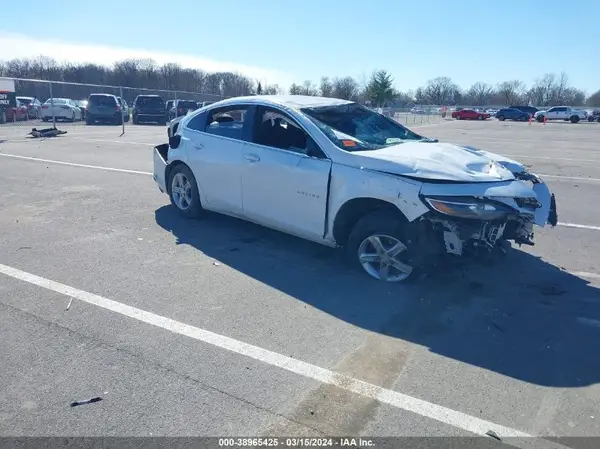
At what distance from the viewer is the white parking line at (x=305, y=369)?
2.91m

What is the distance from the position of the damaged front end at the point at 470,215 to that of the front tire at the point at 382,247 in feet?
0.65

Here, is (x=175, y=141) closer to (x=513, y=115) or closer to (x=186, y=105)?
(x=186, y=105)

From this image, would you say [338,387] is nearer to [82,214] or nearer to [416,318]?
[416,318]

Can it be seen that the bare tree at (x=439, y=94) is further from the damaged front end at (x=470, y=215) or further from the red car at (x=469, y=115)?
the damaged front end at (x=470, y=215)

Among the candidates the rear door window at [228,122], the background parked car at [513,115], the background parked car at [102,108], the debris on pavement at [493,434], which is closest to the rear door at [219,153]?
the rear door window at [228,122]

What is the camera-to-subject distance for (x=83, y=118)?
108 feet

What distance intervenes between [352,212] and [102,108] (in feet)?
87.5

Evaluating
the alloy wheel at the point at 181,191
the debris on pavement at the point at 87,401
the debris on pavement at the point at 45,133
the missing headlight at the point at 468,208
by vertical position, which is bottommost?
the debris on pavement at the point at 45,133

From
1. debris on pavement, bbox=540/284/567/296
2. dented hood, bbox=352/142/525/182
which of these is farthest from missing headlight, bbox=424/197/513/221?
debris on pavement, bbox=540/284/567/296

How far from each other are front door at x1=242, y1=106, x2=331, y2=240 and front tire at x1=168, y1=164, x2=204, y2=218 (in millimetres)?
1099

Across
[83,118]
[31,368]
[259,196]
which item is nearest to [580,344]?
[259,196]

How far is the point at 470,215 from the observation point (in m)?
4.35

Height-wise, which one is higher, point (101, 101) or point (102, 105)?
point (101, 101)

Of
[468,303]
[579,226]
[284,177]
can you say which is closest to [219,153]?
[284,177]
